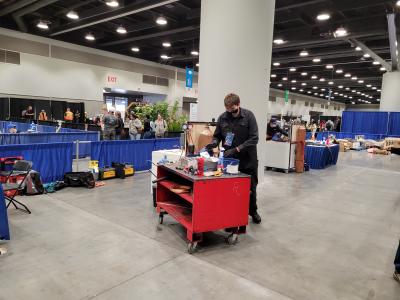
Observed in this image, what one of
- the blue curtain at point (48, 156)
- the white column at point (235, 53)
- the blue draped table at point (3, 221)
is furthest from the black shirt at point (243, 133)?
the blue curtain at point (48, 156)

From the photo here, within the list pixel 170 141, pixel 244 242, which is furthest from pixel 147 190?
pixel 170 141

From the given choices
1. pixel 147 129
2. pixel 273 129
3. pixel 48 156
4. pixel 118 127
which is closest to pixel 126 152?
pixel 48 156

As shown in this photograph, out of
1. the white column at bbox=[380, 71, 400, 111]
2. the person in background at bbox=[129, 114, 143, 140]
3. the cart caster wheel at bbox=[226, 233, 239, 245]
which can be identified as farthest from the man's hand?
the white column at bbox=[380, 71, 400, 111]

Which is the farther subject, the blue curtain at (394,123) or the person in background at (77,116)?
the blue curtain at (394,123)

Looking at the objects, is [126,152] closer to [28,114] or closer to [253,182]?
[253,182]

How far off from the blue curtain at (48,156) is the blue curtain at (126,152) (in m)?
0.67

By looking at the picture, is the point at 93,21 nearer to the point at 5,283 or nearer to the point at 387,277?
the point at 5,283

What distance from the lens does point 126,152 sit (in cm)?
738

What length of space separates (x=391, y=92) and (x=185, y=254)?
16704 millimetres

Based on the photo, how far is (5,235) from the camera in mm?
3320

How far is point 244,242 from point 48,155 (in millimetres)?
4205

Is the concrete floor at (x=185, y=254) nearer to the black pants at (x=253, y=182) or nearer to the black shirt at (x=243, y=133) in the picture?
the black pants at (x=253, y=182)

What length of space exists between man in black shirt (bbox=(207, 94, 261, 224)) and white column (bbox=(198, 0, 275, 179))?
208cm

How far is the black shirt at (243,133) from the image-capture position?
3.78m
